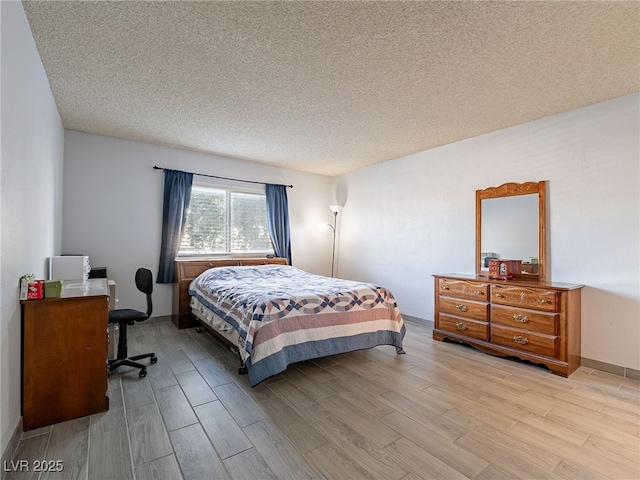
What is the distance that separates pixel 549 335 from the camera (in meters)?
2.85

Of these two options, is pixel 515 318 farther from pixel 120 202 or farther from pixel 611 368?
pixel 120 202

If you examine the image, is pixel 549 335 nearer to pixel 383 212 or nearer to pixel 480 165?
pixel 480 165

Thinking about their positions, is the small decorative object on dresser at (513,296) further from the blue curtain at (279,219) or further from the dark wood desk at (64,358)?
the dark wood desk at (64,358)

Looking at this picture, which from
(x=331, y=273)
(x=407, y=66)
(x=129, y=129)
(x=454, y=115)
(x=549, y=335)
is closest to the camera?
(x=407, y=66)

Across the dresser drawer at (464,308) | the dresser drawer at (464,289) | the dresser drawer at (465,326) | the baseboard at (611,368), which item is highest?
the dresser drawer at (464,289)

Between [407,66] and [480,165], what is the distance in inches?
80.1

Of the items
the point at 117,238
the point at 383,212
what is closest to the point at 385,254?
the point at 383,212

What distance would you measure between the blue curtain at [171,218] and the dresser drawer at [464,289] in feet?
12.0

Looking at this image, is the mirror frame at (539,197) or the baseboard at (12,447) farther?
the mirror frame at (539,197)

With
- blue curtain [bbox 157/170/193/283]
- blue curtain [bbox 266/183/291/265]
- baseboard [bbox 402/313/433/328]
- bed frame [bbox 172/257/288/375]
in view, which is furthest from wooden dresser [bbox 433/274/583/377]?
blue curtain [bbox 157/170/193/283]

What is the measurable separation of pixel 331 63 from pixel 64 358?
275cm

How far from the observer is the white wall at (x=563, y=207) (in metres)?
2.79

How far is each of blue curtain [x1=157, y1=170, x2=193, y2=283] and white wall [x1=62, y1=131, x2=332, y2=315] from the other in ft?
0.36

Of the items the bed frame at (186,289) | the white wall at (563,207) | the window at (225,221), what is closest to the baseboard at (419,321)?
the white wall at (563,207)
